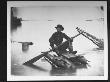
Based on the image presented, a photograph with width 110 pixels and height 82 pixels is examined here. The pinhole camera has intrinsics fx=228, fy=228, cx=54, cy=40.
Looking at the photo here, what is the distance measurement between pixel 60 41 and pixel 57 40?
29 millimetres

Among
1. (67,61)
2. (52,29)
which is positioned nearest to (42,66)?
(67,61)

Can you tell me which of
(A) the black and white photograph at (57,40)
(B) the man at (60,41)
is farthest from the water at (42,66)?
(B) the man at (60,41)

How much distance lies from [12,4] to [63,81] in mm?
856

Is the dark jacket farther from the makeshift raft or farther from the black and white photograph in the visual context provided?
the makeshift raft

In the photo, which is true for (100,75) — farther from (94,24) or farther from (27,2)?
(27,2)

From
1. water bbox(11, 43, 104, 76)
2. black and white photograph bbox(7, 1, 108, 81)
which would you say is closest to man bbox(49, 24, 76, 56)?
black and white photograph bbox(7, 1, 108, 81)

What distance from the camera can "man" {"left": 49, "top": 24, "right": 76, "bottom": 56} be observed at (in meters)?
2.10

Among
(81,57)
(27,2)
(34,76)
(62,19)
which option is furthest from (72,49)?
(27,2)

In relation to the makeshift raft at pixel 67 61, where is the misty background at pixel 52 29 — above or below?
above

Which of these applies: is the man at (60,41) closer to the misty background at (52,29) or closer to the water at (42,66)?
the misty background at (52,29)

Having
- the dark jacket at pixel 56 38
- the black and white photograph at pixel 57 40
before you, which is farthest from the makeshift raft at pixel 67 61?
the dark jacket at pixel 56 38

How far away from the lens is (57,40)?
2.12m

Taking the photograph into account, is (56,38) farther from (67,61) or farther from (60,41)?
(67,61)

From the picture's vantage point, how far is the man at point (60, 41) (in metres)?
2.10
